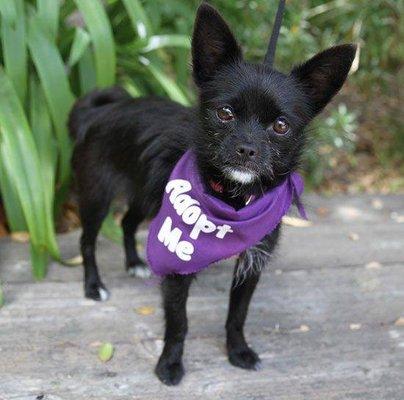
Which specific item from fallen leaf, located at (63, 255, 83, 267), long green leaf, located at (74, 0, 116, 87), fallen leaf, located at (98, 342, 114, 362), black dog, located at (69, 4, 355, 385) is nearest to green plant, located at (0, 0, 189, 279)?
long green leaf, located at (74, 0, 116, 87)

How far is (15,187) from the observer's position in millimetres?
3199

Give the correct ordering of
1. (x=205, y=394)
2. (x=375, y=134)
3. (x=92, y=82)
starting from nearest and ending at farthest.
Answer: (x=205, y=394) → (x=92, y=82) → (x=375, y=134)

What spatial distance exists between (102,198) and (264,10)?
205 centimetres

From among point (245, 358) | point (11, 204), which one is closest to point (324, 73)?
point (245, 358)

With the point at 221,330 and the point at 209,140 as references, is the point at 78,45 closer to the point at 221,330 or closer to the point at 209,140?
the point at 209,140

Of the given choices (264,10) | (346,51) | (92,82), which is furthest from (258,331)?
(264,10)

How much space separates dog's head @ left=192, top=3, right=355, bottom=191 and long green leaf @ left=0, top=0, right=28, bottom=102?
1240 mm

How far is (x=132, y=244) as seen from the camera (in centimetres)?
333

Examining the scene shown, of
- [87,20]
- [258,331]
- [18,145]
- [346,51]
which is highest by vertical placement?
[346,51]

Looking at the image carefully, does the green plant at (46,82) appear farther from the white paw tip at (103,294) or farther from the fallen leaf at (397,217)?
the fallen leaf at (397,217)

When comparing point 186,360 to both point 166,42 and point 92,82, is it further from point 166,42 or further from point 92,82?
point 166,42

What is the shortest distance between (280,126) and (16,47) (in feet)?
5.36

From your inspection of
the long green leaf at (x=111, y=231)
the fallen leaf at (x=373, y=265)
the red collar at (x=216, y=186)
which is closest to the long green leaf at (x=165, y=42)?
the long green leaf at (x=111, y=231)

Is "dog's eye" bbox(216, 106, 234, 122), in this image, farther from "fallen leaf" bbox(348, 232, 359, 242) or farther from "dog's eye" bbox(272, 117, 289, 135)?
"fallen leaf" bbox(348, 232, 359, 242)
